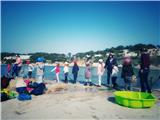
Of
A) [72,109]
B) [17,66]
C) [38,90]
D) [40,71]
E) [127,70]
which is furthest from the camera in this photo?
[17,66]

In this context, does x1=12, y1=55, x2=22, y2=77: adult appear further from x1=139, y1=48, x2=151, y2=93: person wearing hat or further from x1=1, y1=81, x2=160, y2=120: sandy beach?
x1=139, y1=48, x2=151, y2=93: person wearing hat

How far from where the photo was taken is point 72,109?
8.63 m

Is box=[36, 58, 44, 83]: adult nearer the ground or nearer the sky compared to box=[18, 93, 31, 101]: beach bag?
nearer the sky

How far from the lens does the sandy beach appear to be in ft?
25.7

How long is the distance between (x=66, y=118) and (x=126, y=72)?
539cm

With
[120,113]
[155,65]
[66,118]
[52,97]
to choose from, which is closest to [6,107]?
[52,97]

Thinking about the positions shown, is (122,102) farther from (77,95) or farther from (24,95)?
(24,95)

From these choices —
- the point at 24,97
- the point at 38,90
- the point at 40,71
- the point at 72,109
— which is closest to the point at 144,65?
the point at 72,109

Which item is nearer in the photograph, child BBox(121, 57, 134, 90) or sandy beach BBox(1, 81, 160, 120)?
sandy beach BBox(1, 81, 160, 120)

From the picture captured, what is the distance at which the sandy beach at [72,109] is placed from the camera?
7.84m

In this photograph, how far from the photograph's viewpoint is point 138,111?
838cm

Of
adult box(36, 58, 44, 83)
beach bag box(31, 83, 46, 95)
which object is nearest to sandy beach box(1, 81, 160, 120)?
beach bag box(31, 83, 46, 95)

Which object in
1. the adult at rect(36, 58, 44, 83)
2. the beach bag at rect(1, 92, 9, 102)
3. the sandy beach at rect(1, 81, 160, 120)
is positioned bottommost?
the sandy beach at rect(1, 81, 160, 120)

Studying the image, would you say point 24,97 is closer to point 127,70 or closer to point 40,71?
point 40,71
